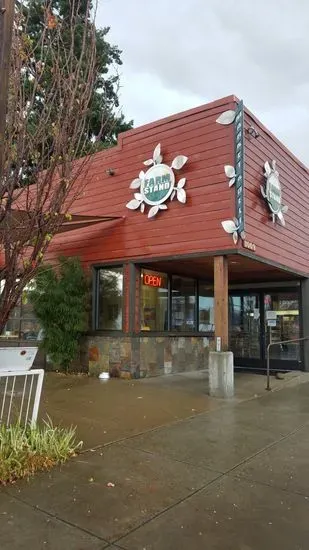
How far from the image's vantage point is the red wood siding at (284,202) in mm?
9750

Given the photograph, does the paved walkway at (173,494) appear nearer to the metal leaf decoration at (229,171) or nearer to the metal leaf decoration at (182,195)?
the metal leaf decoration at (229,171)

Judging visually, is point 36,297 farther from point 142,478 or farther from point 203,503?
point 203,503

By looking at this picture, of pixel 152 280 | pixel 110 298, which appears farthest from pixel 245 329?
pixel 110 298

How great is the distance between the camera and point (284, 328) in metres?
13.1

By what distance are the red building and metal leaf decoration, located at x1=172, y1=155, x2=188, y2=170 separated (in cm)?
3

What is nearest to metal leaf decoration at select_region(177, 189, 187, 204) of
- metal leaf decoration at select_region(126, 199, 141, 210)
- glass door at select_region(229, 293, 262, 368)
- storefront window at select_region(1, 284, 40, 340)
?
metal leaf decoration at select_region(126, 199, 141, 210)

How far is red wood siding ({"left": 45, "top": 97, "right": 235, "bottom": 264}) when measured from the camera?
945 cm

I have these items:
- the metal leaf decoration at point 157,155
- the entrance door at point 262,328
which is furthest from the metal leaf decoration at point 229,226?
the entrance door at point 262,328

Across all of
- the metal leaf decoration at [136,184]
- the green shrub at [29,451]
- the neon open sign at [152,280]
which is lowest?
the green shrub at [29,451]

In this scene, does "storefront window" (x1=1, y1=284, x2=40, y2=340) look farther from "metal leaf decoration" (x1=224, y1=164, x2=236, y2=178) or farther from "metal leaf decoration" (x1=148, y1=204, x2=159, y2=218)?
"metal leaf decoration" (x1=224, y1=164, x2=236, y2=178)

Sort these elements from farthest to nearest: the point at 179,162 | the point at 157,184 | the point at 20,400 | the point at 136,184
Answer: the point at 136,184, the point at 157,184, the point at 179,162, the point at 20,400

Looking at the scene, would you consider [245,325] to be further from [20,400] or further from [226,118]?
[20,400]

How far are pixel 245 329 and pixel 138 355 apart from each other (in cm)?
417

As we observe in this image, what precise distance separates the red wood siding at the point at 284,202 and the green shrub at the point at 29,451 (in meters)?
5.93
